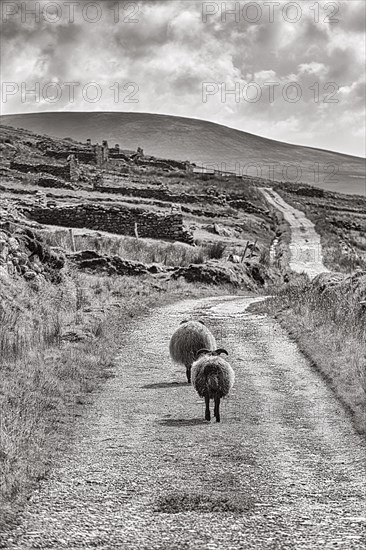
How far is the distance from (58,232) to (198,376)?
28275 millimetres

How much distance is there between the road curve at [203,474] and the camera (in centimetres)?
797

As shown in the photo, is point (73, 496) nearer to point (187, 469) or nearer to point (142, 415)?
point (187, 469)

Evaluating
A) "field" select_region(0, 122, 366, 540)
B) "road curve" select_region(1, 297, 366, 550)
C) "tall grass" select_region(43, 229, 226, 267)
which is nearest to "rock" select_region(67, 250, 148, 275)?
"field" select_region(0, 122, 366, 540)

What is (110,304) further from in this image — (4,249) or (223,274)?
(223,274)

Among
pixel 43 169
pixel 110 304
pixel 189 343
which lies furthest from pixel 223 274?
pixel 43 169

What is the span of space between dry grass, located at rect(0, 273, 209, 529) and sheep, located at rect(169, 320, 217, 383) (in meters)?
1.50

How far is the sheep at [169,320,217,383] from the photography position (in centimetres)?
1556

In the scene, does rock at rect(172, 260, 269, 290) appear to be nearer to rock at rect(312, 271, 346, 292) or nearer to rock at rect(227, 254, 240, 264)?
rock at rect(227, 254, 240, 264)

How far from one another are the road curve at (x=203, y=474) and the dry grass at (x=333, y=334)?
1.28 feet

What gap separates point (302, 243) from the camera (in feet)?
193

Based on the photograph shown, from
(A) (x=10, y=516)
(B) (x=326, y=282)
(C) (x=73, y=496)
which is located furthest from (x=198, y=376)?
(B) (x=326, y=282)

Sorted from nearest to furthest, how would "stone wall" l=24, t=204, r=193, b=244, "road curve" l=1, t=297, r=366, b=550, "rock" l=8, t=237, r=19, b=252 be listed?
"road curve" l=1, t=297, r=366, b=550, "rock" l=8, t=237, r=19, b=252, "stone wall" l=24, t=204, r=193, b=244

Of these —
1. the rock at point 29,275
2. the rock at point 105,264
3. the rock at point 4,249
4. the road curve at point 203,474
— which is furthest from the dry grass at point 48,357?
the rock at point 105,264

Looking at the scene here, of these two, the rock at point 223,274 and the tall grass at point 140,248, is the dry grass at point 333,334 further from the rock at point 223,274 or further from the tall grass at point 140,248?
the tall grass at point 140,248
